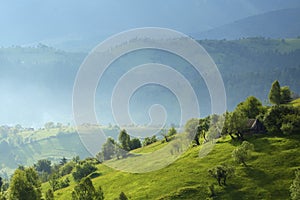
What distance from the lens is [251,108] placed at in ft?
341

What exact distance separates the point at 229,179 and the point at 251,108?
32.7 metres

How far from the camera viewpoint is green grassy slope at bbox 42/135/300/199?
232ft

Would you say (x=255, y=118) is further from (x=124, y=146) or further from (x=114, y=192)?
(x=124, y=146)

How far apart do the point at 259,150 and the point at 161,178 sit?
68.3 ft

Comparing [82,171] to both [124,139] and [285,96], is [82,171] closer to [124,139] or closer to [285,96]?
[124,139]

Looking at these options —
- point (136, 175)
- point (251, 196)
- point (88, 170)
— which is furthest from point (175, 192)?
point (88, 170)

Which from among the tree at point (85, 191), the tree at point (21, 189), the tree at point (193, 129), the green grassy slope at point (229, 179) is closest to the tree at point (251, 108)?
the green grassy slope at point (229, 179)

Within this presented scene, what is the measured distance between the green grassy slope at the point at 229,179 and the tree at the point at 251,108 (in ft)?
32.3

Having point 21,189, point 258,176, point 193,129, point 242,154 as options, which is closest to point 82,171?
point 193,129

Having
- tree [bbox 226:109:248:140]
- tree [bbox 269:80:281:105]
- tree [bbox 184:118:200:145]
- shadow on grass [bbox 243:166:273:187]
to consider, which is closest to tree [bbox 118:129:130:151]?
tree [bbox 184:118:200:145]

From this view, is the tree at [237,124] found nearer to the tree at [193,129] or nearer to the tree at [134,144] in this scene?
the tree at [193,129]

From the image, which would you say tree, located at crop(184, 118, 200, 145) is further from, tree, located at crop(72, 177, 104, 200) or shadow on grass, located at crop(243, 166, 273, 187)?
tree, located at crop(72, 177, 104, 200)

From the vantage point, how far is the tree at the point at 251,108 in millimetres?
102562

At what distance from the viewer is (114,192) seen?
8738cm
